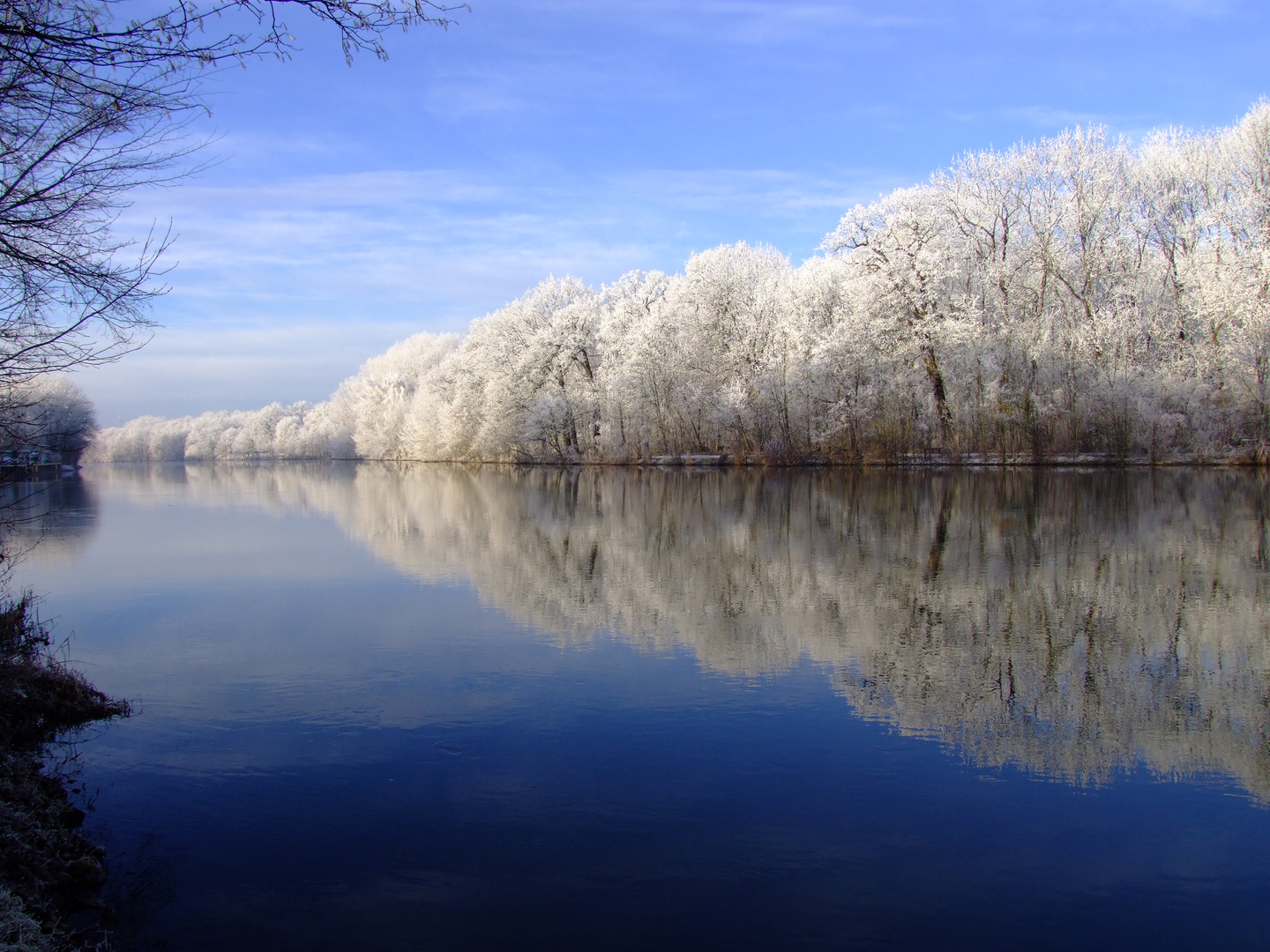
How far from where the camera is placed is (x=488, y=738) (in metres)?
6.77

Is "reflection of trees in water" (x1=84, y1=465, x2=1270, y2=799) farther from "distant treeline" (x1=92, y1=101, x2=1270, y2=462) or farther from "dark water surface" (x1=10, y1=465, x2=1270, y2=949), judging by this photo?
"distant treeline" (x1=92, y1=101, x2=1270, y2=462)

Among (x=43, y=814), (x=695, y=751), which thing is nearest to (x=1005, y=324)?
(x=695, y=751)

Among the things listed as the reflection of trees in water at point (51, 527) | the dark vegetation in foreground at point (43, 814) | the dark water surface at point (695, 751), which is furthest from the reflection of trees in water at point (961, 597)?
the reflection of trees in water at point (51, 527)

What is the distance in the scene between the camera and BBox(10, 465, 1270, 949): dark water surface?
14.6 ft

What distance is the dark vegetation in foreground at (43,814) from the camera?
4082 mm

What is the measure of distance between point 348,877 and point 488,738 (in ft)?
6.63

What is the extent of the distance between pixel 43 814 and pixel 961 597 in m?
9.77

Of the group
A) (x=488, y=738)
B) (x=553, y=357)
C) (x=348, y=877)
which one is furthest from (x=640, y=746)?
(x=553, y=357)

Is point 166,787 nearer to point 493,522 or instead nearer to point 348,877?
point 348,877

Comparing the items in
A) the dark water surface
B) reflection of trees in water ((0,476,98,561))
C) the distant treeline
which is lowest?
the dark water surface

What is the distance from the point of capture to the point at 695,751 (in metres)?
6.46

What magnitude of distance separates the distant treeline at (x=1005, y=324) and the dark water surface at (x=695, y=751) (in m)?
24.7

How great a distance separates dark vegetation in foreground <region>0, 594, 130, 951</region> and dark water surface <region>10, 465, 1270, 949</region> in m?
0.21

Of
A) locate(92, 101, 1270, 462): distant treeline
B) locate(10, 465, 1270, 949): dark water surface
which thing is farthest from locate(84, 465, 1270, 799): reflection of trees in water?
locate(92, 101, 1270, 462): distant treeline
